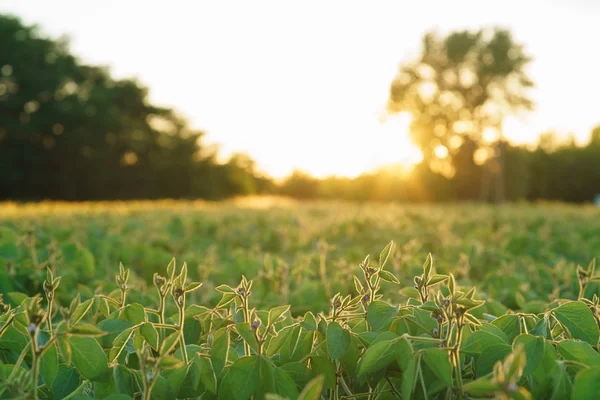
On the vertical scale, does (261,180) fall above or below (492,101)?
below

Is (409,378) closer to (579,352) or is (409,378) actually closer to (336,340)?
(336,340)

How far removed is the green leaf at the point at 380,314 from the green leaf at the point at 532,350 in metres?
0.23

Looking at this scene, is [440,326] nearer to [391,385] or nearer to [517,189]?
[391,385]

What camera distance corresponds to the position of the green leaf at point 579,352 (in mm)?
903

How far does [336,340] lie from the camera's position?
947mm

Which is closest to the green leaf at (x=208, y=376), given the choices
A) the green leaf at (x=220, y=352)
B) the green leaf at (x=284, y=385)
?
the green leaf at (x=220, y=352)

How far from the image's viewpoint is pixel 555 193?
40906mm

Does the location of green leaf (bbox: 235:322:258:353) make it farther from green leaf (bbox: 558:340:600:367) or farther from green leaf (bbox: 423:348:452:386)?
green leaf (bbox: 558:340:600:367)

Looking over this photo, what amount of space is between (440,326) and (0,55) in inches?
1561

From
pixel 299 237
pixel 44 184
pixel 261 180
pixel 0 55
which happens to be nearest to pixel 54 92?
pixel 0 55

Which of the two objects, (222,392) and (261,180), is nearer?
(222,392)

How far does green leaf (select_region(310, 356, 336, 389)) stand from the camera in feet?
3.28

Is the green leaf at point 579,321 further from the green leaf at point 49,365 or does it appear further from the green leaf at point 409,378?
the green leaf at point 49,365

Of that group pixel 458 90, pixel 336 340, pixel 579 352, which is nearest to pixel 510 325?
pixel 579 352
